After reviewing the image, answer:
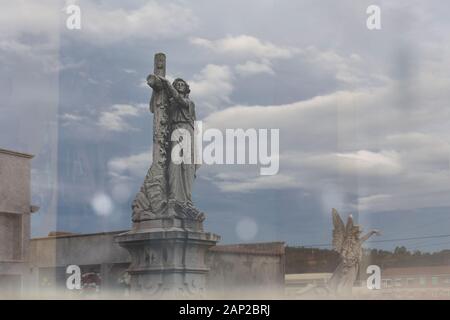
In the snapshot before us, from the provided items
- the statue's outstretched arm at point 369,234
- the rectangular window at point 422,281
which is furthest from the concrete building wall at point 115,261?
the rectangular window at point 422,281

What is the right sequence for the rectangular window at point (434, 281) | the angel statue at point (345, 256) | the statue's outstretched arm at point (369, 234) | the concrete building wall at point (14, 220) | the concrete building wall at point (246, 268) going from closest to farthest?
the rectangular window at point (434, 281), the statue's outstretched arm at point (369, 234), the angel statue at point (345, 256), the concrete building wall at point (246, 268), the concrete building wall at point (14, 220)

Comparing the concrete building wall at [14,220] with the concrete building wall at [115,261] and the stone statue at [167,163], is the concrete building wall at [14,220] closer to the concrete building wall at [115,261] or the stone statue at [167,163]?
the concrete building wall at [115,261]

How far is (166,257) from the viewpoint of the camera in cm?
741

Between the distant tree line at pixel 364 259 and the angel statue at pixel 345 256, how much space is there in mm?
92

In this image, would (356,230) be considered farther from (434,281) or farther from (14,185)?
(14,185)

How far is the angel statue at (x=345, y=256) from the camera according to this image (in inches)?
310

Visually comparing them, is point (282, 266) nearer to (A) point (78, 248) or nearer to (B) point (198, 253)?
(B) point (198, 253)

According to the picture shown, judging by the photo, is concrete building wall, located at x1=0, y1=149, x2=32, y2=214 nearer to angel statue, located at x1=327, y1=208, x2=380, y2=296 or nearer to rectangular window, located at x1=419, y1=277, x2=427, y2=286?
angel statue, located at x1=327, y1=208, x2=380, y2=296

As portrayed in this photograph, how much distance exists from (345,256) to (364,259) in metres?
0.22

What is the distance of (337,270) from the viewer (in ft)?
26.2

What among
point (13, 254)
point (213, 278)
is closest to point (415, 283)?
point (213, 278)

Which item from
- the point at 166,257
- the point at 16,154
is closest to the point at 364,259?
the point at 166,257
